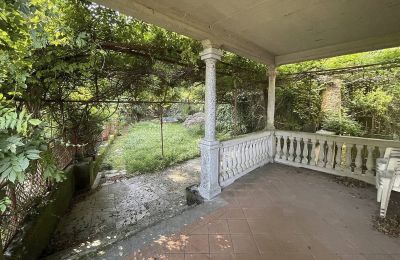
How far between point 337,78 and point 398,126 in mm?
2456

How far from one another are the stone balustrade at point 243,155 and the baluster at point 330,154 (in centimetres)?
115

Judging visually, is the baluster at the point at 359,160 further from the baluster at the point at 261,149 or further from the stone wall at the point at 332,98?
the stone wall at the point at 332,98

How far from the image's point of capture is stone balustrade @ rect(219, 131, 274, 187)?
357 cm

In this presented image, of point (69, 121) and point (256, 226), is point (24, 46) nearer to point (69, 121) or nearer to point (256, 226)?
point (69, 121)

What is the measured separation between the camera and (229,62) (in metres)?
4.66

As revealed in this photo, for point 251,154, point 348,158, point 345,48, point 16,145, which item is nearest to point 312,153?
point 348,158

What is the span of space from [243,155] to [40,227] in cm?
332

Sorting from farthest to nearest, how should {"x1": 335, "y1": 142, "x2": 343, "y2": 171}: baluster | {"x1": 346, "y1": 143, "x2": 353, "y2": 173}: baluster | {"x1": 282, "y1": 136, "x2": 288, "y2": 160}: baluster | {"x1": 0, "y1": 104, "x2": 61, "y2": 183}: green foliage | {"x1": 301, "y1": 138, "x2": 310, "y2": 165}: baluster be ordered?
{"x1": 282, "y1": 136, "x2": 288, "y2": 160}: baluster, {"x1": 301, "y1": 138, "x2": 310, "y2": 165}: baluster, {"x1": 335, "y1": 142, "x2": 343, "y2": 171}: baluster, {"x1": 346, "y1": 143, "x2": 353, "y2": 173}: baluster, {"x1": 0, "y1": 104, "x2": 61, "y2": 183}: green foliage

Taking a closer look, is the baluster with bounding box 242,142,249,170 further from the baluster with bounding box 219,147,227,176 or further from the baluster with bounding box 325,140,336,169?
the baluster with bounding box 325,140,336,169

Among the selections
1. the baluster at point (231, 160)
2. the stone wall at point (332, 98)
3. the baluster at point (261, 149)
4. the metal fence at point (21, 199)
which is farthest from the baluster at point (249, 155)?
the stone wall at point (332, 98)

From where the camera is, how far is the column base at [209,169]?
3.19 m

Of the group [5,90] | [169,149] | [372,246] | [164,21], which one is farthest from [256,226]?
[169,149]

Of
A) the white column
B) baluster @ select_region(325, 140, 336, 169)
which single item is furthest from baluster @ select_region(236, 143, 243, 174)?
baluster @ select_region(325, 140, 336, 169)

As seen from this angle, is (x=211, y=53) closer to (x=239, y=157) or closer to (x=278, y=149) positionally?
(x=239, y=157)
